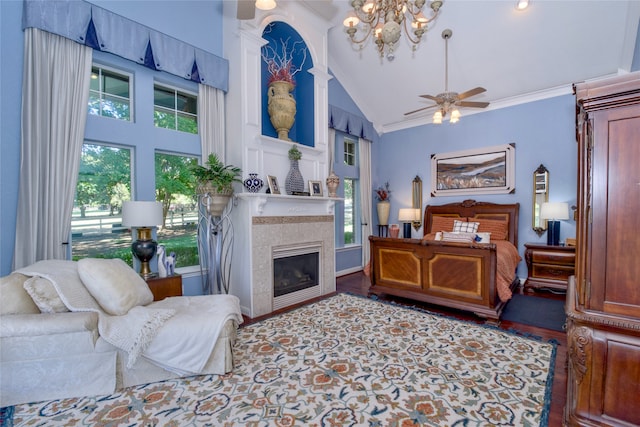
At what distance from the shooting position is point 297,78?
4.60 m

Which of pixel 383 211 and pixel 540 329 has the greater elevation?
pixel 383 211

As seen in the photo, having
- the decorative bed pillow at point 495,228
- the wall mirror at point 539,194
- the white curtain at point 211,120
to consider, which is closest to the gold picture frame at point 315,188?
the white curtain at point 211,120

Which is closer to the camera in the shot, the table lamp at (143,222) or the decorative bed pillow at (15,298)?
the decorative bed pillow at (15,298)

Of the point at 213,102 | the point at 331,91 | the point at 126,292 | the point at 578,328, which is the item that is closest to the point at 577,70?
the point at 331,91

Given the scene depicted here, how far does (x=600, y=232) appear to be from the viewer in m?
1.46

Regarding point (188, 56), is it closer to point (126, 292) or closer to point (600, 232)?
point (126, 292)

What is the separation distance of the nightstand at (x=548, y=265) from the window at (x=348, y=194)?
117 inches

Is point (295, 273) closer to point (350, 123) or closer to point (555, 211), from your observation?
point (350, 123)

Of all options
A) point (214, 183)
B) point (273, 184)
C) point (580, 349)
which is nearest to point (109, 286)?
point (214, 183)

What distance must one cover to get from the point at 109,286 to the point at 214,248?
1.54 m

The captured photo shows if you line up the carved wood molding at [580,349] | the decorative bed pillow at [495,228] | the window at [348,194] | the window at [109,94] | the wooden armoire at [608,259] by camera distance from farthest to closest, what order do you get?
1. the window at [348,194]
2. the decorative bed pillow at [495,228]
3. the window at [109,94]
4. the carved wood molding at [580,349]
5. the wooden armoire at [608,259]

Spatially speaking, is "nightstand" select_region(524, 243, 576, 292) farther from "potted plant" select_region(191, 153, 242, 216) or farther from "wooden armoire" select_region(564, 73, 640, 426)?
"potted plant" select_region(191, 153, 242, 216)

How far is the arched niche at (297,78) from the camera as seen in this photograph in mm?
4227

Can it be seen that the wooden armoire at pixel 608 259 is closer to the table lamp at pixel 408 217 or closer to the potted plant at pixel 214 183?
the potted plant at pixel 214 183
